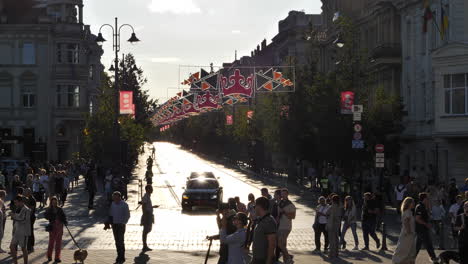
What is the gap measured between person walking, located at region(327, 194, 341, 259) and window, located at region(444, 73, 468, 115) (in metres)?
24.4

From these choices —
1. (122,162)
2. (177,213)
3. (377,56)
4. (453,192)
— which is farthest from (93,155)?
(453,192)

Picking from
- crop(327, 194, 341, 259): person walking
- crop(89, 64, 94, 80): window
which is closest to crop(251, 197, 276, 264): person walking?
crop(327, 194, 341, 259): person walking

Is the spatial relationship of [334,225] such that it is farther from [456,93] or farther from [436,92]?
[436,92]

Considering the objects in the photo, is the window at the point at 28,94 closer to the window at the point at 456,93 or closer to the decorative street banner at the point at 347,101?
the decorative street banner at the point at 347,101

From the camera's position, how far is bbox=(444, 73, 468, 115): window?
1818 inches

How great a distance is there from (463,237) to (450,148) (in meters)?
31.1

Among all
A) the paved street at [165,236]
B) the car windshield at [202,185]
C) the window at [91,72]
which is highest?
the window at [91,72]

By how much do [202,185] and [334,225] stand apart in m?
17.7

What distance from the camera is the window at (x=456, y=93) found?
4618 centimetres

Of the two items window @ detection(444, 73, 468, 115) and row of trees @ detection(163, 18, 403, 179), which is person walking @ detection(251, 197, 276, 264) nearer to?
window @ detection(444, 73, 468, 115)

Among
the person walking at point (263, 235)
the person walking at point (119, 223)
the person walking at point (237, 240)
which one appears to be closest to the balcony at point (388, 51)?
the person walking at point (119, 223)

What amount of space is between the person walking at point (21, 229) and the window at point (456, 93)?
29784 millimetres

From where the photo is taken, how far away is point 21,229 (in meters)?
21.1

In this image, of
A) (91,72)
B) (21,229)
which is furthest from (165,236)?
(91,72)
